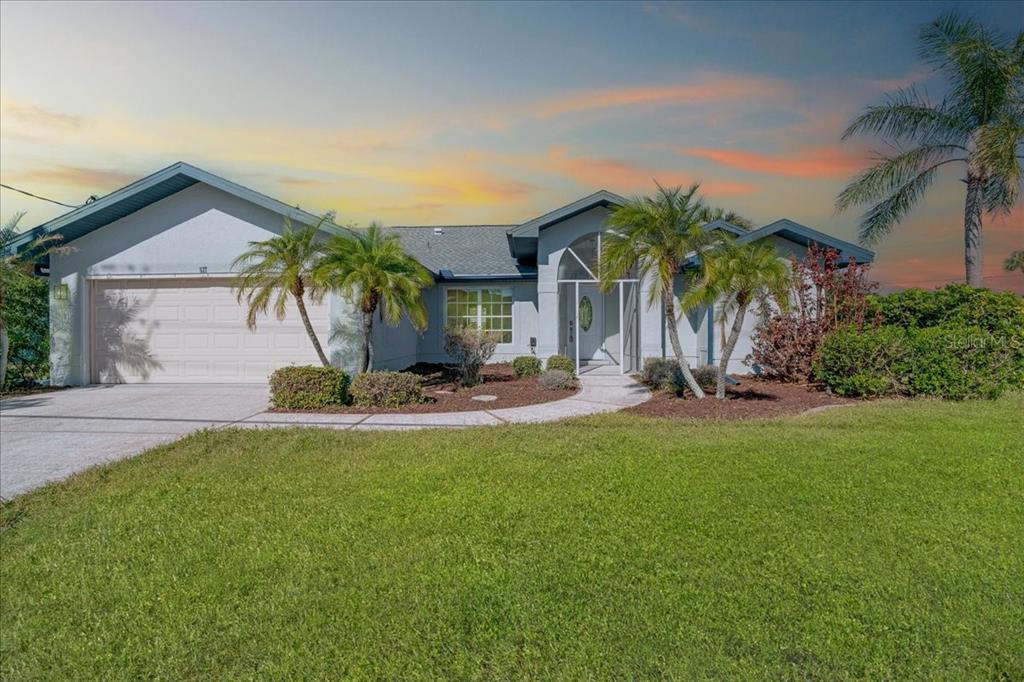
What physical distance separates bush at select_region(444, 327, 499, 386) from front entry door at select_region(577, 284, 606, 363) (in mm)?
5725

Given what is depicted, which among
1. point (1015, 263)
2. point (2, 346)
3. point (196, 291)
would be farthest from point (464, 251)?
point (1015, 263)

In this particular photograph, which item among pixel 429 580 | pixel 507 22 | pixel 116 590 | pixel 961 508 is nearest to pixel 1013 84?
pixel 507 22

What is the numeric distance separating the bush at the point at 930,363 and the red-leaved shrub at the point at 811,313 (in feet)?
6.27

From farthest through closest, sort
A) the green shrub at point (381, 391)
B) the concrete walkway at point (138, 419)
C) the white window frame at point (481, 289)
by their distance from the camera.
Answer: the white window frame at point (481, 289), the green shrub at point (381, 391), the concrete walkway at point (138, 419)

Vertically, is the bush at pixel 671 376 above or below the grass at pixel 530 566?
above

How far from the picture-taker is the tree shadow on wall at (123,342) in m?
14.7

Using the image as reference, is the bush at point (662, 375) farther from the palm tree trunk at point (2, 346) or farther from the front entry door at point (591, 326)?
the palm tree trunk at point (2, 346)

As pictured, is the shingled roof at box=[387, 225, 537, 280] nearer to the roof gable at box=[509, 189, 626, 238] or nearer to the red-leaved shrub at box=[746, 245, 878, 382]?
the roof gable at box=[509, 189, 626, 238]

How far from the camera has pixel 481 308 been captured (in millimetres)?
19453

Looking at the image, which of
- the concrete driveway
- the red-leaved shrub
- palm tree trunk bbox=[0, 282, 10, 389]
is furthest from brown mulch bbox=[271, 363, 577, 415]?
palm tree trunk bbox=[0, 282, 10, 389]

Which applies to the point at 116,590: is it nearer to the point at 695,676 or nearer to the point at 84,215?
the point at 695,676

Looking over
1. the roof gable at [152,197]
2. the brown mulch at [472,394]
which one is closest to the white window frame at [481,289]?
the brown mulch at [472,394]

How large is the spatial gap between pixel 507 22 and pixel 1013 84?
15260 mm

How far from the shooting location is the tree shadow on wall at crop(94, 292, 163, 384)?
48.3ft
